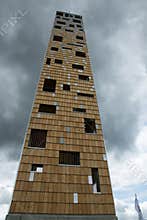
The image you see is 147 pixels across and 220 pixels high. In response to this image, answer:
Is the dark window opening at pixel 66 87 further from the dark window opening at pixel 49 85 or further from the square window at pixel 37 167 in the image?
the square window at pixel 37 167

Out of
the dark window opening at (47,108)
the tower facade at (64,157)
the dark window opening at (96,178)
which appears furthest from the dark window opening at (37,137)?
the dark window opening at (96,178)

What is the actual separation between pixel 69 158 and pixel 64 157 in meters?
0.61

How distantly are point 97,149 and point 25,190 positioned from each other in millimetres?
9512

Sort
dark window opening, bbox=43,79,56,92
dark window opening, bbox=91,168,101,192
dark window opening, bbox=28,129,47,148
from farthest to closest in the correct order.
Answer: dark window opening, bbox=43,79,56,92
dark window opening, bbox=28,129,47,148
dark window opening, bbox=91,168,101,192

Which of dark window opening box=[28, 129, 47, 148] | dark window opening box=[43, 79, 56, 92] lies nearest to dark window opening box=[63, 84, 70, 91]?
dark window opening box=[43, 79, 56, 92]

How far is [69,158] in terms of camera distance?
773 inches

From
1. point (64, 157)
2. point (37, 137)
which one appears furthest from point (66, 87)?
point (64, 157)

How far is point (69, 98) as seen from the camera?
25891 millimetres

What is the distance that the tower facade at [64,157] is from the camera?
50.8ft

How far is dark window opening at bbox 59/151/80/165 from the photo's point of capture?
19484 millimetres

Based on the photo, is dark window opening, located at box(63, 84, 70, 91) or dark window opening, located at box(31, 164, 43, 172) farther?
dark window opening, located at box(63, 84, 70, 91)

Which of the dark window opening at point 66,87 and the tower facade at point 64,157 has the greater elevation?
the dark window opening at point 66,87

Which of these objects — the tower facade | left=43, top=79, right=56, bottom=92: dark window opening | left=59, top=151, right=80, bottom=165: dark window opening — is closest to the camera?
the tower facade

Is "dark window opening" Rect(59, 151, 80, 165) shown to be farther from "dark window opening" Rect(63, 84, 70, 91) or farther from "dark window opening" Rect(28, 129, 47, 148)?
"dark window opening" Rect(63, 84, 70, 91)
